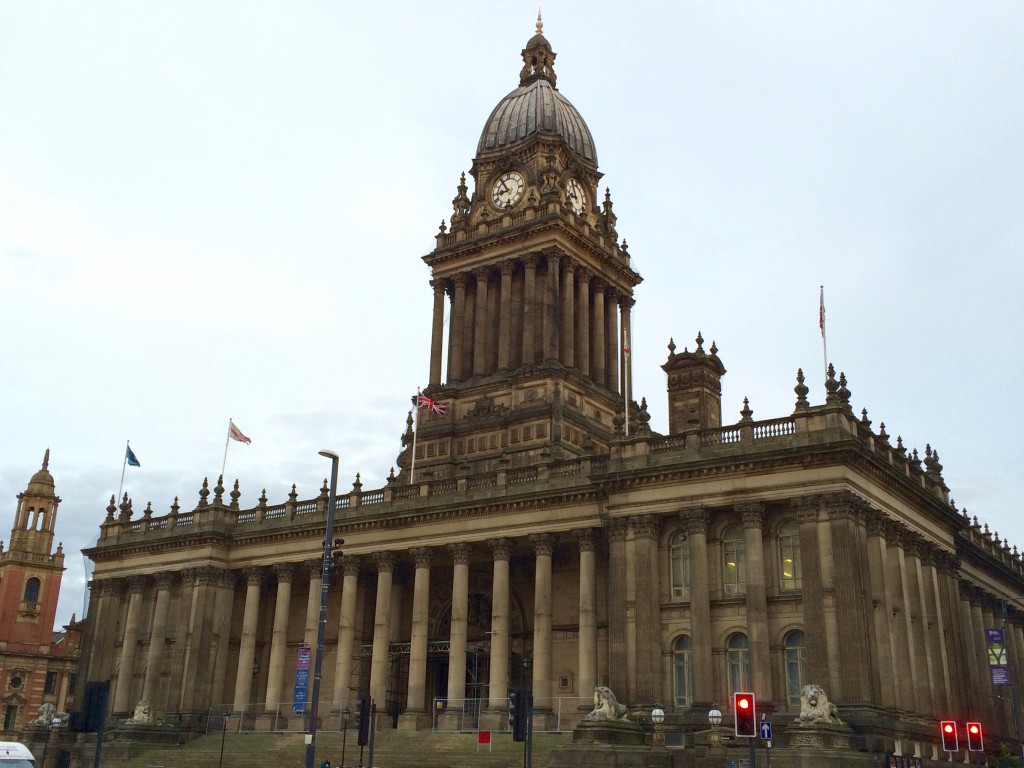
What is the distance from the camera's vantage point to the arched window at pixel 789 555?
4997 cm

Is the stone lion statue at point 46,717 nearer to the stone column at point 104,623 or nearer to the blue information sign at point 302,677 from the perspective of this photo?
the stone column at point 104,623

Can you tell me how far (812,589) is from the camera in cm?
4797

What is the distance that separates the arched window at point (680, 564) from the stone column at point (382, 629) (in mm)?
18335

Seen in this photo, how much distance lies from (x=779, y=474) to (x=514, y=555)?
1852cm

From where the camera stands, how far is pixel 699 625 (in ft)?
165

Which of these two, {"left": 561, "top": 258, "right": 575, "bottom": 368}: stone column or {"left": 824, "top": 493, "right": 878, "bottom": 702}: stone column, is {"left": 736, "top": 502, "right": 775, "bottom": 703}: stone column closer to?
{"left": 824, "top": 493, "right": 878, "bottom": 702}: stone column

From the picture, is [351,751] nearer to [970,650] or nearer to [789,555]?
[789,555]

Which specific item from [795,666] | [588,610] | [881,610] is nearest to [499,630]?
[588,610]

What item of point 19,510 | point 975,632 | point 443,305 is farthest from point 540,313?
point 19,510

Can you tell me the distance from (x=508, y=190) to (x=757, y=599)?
41284 millimetres

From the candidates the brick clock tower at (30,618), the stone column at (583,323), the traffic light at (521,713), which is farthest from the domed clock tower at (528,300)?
the brick clock tower at (30,618)

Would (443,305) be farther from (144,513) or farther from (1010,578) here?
(1010,578)

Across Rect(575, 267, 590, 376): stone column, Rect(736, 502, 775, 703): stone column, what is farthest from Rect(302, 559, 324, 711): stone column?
Rect(736, 502, 775, 703): stone column

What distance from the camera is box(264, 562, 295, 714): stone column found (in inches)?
2581
